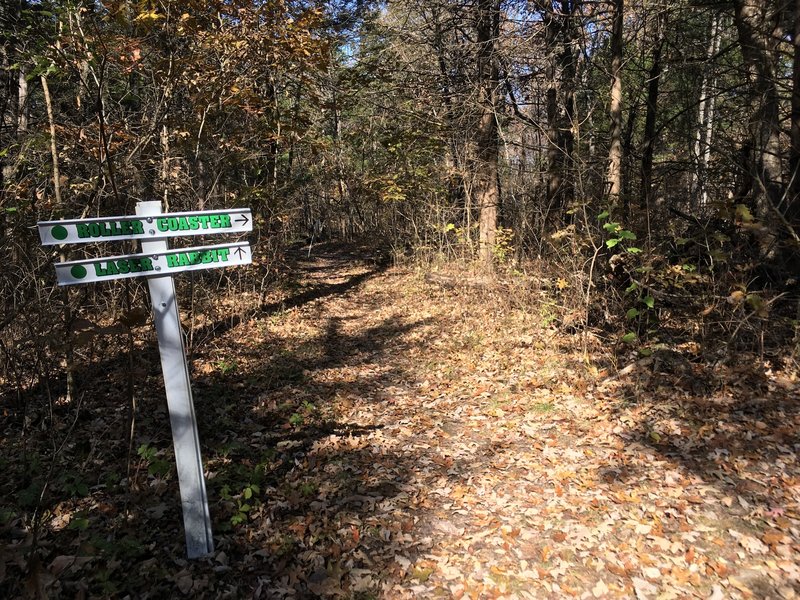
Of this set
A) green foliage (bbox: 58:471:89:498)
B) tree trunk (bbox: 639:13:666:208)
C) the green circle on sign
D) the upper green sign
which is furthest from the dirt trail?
tree trunk (bbox: 639:13:666:208)

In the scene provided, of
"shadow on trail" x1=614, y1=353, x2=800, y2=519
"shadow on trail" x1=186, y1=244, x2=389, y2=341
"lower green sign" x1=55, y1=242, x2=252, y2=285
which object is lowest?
"shadow on trail" x1=614, y1=353, x2=800, y2=519

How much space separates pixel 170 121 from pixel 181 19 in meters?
1.40

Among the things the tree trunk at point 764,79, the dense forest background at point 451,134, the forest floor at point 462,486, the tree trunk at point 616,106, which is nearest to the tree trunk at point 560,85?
the dense forest background at point 451,134

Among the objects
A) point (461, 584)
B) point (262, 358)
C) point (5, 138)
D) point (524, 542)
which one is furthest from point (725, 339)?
point (5, 138)

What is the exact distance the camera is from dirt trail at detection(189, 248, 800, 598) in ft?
10.9

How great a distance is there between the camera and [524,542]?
3.65 metres

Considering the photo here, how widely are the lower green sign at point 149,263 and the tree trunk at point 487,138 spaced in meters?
7.62

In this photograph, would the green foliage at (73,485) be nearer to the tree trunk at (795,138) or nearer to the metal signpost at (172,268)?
the metal signpost at (172,268)

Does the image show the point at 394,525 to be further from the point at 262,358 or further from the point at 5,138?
the point at 5,138

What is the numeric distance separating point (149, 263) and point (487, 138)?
1052 centimetres

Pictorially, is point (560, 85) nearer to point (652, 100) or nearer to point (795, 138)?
point (652, 100)

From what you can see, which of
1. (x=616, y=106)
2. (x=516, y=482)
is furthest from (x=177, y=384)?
(x=616, y=106)

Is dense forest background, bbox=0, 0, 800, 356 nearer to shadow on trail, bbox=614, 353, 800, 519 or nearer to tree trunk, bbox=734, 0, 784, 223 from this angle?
tree trunk, bbox=734, 0, 784, 223

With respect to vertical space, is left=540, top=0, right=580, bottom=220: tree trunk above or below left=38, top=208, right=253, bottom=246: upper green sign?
above
